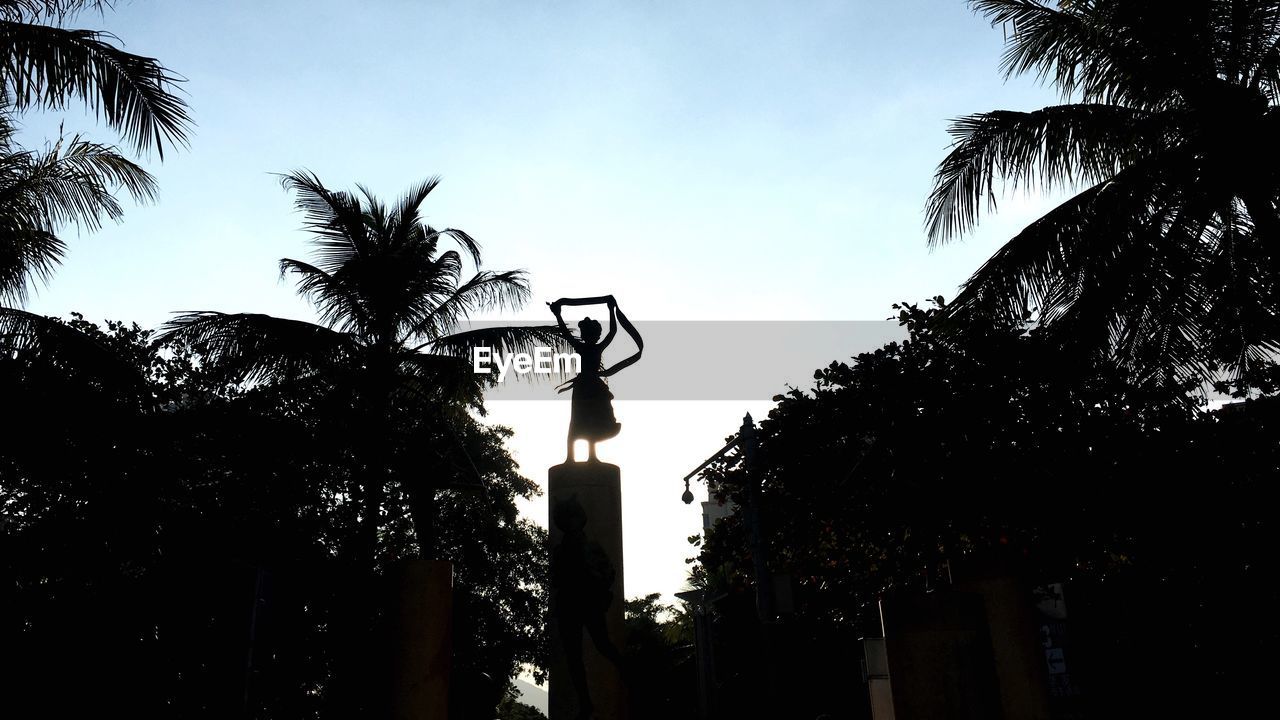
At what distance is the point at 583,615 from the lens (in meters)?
8.59

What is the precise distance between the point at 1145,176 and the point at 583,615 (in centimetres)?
816

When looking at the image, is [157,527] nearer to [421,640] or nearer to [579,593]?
[421,640]

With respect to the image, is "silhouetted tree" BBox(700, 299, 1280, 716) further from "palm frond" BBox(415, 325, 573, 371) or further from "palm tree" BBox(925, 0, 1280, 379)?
"palm frond" BBox(415, 325, 573, 371)

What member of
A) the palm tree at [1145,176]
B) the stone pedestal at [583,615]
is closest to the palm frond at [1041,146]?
the palm tree at [1145,176]

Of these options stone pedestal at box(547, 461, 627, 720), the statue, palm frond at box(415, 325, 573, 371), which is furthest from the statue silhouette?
palm frond at box(415, 325, 573, 371)

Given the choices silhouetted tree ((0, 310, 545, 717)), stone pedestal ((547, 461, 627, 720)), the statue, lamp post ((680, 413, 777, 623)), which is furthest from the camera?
silhouetted tree ((0, 310, 545, 717))

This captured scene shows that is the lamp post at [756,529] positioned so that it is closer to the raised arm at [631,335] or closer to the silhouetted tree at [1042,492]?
the silhouetted tree at [1042,492]

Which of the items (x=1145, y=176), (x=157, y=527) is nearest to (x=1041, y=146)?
(x=1145, y=176)

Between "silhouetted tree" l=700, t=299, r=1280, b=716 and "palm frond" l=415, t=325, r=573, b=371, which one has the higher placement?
"palm frond" l=415, t=325, r=573, b=371

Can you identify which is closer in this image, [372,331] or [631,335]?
[631,335]

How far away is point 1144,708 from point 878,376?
7682 mm

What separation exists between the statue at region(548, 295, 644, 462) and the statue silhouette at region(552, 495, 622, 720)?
37.9 inches

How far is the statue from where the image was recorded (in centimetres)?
958

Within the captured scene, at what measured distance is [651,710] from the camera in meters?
31.3
